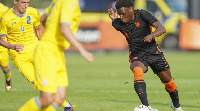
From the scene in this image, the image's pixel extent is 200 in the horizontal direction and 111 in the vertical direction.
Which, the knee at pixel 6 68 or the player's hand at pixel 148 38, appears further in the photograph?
the knee at pixel 6 68

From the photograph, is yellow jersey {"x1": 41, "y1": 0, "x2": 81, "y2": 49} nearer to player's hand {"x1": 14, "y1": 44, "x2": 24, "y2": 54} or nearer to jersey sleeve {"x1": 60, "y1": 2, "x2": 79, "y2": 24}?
jersey sleeve {"x1": 60, "y1": 2, "x2": 79, "y2": 24}

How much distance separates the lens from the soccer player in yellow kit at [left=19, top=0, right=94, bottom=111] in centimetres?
672

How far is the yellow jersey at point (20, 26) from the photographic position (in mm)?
9914

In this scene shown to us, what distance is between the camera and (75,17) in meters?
6.98

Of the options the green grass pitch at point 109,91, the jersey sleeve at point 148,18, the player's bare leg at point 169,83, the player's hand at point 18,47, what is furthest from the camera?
the green grass pitch at point 109,91

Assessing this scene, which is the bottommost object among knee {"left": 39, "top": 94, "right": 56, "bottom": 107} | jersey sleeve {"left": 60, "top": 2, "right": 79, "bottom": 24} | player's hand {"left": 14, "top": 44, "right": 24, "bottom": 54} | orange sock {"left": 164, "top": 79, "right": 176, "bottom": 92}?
orange sock {"left": 164, "top": 79, "right": 176, "bottom": 92}

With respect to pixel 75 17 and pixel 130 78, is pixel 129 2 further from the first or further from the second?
pixel 130 78

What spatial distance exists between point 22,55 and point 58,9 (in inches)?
127

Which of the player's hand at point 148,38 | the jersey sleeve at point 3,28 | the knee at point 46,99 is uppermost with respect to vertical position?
the jersey sleeve at point 3,28

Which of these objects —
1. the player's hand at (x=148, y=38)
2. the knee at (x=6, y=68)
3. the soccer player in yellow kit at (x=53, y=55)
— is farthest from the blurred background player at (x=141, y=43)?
the knee at (x=6, y=68)

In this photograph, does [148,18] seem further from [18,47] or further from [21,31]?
[21,31]

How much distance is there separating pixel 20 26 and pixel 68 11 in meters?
3.42

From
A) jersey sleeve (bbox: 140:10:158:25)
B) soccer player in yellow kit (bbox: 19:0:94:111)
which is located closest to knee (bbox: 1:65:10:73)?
jersey sleeve (bbox: 140:10:158:25)

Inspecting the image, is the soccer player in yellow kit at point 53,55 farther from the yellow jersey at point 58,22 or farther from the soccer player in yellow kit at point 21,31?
the soccer player in yellow kit at point 21,31
